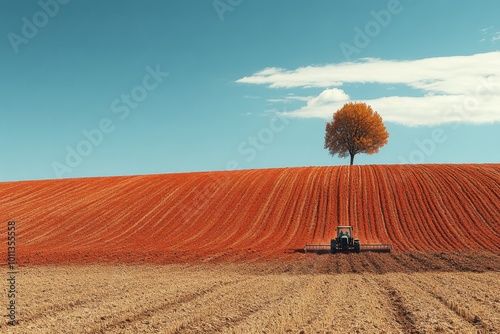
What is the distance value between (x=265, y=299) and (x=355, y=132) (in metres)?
66.3

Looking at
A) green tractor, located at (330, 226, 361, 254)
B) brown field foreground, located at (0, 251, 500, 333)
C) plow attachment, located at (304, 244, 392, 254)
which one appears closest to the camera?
brown field foreground, located at (0, 251, 500, 333)

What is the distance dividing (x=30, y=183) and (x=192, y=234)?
95.8 feet

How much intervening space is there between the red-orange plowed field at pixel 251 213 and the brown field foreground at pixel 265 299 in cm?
796

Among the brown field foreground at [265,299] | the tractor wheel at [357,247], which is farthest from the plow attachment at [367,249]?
the brown field foreground at [265,299]

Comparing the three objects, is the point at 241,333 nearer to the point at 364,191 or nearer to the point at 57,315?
the point at 57,315

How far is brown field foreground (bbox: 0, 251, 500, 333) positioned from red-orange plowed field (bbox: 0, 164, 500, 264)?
7.96 m

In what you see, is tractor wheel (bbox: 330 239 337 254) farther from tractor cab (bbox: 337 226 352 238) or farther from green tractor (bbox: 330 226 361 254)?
tractor cab (bbox: 337 226 352 238)

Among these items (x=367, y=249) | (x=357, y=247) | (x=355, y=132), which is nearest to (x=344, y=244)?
(x=357, y=247)

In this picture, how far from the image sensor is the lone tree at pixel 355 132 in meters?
81.0

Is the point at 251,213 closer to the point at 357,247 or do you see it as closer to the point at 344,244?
the point at 344,244

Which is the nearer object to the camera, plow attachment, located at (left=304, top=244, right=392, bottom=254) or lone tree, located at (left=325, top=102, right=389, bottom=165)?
plow attachment, located at (left=304, top=244, right=392, bottom=254)

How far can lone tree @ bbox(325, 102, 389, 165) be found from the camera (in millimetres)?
81000

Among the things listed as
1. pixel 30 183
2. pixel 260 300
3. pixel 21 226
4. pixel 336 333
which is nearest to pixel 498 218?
pixel 260 300

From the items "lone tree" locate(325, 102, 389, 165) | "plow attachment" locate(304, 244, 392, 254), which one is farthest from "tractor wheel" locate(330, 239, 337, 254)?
"lone tree" locate(325, 102, 389, 165)
